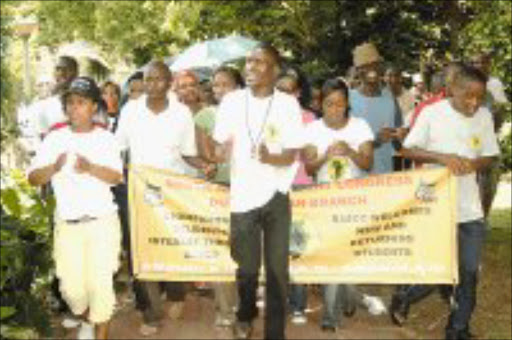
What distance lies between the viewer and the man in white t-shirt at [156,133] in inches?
295

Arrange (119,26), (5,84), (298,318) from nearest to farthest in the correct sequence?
(298,318) < (5,84) < (119,26)

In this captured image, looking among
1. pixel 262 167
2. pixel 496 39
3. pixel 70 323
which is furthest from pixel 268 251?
pixel 496 39

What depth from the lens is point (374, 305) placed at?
8500mm

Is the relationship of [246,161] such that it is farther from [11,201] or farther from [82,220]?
[11,201]

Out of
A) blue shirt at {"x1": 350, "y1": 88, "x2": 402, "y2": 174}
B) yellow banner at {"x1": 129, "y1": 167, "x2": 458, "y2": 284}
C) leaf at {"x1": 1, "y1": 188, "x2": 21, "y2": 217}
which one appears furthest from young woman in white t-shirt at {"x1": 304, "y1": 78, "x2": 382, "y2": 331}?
leaf at {"x1": 1, "y1": 188, "x2": 21, "y2": 217}

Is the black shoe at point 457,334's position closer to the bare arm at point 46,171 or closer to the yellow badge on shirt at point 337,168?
the yellow badge on shirt at point 337,168

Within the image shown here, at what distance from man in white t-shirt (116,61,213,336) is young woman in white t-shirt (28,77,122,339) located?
86 centimetres

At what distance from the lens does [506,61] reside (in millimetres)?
14258

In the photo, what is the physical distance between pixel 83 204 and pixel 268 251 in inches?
53.7

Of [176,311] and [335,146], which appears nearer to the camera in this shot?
[335,146]

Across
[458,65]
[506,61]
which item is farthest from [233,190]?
[506,61]

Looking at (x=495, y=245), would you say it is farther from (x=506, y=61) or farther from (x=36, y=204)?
(x=36, y=204)

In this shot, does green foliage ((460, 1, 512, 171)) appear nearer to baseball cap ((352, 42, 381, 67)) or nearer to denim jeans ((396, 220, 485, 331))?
baseball cap ((352, 42, 381, 67))

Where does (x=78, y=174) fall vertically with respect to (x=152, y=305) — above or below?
above
